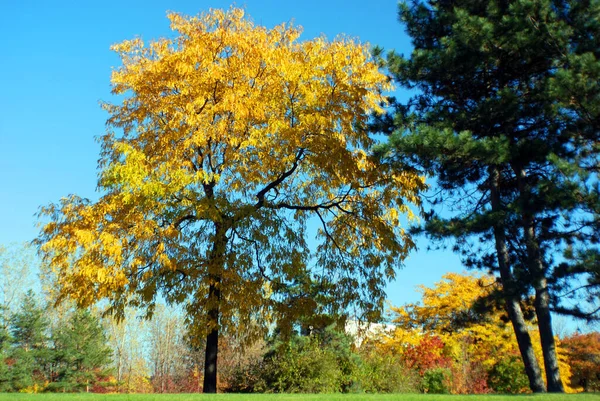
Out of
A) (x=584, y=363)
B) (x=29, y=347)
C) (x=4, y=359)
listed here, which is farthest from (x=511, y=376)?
(x=29, y=347)

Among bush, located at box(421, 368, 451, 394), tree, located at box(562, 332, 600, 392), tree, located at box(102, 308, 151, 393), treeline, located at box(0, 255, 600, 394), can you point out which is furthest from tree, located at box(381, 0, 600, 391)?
tree, located at box(102, 308, 151, 393)

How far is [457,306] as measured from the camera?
24.7 metres


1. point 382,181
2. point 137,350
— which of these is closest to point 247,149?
point 382,181

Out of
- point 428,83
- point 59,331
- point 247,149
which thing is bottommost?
point 59,331

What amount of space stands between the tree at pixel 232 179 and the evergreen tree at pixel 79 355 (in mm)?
13698

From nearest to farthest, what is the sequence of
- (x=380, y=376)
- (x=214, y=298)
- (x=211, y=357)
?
(x=214, y=298) → (x=211, y=357) → (x=380, y=376)

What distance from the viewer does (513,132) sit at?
1119 centimetres

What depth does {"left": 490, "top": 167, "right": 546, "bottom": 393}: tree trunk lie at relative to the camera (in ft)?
33.3

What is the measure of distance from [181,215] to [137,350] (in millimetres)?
25679

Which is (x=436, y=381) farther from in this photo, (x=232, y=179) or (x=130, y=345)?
(x=130, y=345)

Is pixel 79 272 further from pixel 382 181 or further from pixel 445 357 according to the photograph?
pixel 445 357

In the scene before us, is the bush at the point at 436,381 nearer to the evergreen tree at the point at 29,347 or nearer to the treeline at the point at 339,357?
the treeline at the point at 339,357

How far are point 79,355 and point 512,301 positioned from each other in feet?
68.0

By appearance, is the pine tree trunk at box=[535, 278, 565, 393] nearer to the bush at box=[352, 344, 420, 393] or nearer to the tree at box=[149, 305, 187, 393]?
the bush at box=[352, 344, 420, 393]
